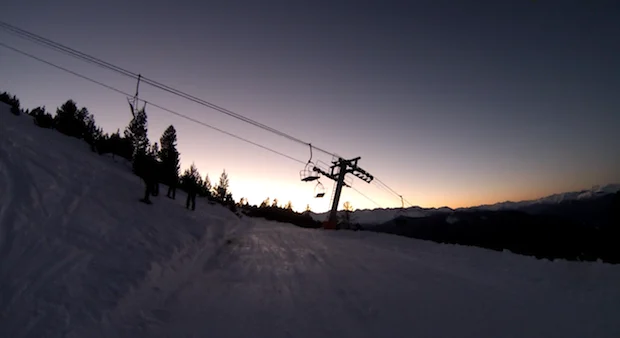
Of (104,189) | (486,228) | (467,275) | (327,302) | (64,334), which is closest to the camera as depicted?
(64,334)

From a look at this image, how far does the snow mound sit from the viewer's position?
5.33 m

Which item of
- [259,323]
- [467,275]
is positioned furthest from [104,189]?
[467,275]

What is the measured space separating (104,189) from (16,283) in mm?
11129

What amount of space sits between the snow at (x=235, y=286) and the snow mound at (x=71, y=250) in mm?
38

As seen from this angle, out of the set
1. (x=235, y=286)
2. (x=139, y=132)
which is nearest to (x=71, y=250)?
(x=235, y=286)

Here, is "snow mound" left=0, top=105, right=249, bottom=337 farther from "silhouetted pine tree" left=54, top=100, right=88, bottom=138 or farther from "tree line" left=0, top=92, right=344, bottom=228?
"silhouetted pine tree" left=54, top=100, right=88, bottom=138

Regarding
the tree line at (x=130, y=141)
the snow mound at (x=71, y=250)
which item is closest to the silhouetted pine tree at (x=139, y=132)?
the tree line at (x=130, y=141)

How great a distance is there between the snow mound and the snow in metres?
0.04

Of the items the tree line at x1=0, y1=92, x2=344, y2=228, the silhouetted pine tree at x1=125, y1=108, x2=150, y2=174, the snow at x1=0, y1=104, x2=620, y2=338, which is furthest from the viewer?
the silhouetted pine tree at x1=125, y1=108, x2=150, y2=174

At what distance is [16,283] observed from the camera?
18.4 ft

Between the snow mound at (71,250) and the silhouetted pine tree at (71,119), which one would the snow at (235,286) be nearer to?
the snow mound at (71,250)

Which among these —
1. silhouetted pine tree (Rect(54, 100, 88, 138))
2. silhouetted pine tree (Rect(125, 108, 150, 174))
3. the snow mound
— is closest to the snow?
the snow mound

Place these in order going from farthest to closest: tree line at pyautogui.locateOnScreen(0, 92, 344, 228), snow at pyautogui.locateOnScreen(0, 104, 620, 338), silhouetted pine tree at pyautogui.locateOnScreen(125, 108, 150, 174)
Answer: silhouetted pine tree at pyautogui.locateOnScreen(125, 108, 150, 174), tree line at pyautogui.locateOnScreen(0, 92, 344, 228), snow at pyautogui.locateOnScreen(0, 104, 620, 338)

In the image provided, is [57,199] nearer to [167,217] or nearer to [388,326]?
[167,217]
